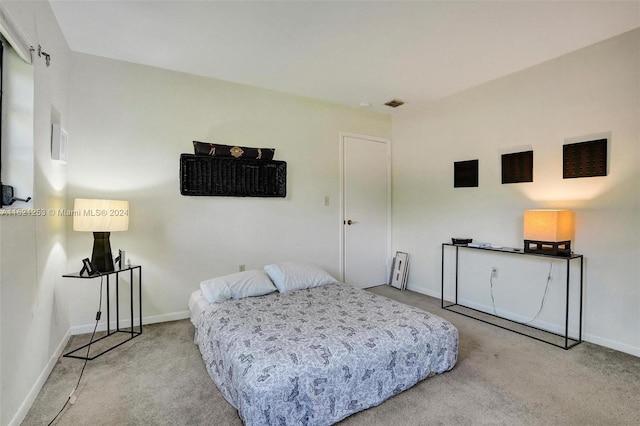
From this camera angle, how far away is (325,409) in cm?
167

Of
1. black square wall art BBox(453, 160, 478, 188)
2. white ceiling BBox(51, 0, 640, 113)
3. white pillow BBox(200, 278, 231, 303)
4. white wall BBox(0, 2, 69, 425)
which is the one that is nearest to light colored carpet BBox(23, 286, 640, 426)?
white wall BBox(0, 2, 69, 425)

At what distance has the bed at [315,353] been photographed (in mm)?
1577

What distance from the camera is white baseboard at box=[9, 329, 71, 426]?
1.68 metres

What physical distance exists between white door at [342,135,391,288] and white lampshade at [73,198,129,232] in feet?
8.64

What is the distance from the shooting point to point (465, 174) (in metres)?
3.75

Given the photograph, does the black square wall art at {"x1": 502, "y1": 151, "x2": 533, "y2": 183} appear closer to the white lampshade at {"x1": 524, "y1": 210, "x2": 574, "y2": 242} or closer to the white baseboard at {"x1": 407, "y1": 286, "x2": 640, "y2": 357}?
the white lampshade at {"x1": 524, "y1": 210, "x2": 574, "y2": 242}

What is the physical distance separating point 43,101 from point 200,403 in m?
2.23

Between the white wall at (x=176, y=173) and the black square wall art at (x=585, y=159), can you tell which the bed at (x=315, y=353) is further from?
the black square wall art at (x=585, y=159)

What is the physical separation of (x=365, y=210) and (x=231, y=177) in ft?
6.34

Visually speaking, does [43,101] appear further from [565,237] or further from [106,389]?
[565,237]

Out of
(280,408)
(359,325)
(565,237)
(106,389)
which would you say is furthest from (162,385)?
(565,237)

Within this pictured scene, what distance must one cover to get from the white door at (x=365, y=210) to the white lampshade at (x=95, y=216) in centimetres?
Result: 263

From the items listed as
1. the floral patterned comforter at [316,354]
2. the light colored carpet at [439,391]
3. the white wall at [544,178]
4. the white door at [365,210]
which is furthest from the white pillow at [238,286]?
the white wall at [544,178]

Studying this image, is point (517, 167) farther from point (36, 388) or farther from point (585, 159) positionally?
point (36, 388)
